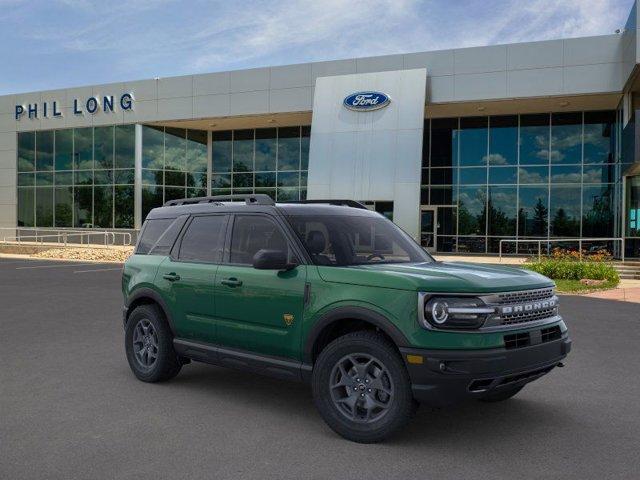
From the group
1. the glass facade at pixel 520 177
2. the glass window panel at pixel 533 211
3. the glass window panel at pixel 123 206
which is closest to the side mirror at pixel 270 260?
the glass facade at pixel 520 177

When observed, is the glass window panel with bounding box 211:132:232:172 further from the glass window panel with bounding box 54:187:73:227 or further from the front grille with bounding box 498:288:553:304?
the front grille with bounding box 498:288:553:304

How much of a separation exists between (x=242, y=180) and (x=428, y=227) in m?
11.4

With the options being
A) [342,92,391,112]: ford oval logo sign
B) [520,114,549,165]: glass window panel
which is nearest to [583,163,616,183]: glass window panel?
[520,114,549,165]: glass window panel

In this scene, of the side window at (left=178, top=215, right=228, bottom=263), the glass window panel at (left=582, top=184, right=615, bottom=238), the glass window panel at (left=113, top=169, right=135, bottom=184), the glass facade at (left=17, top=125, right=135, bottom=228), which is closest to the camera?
the side window at (left=178, top=215, right=228, bottom=263)

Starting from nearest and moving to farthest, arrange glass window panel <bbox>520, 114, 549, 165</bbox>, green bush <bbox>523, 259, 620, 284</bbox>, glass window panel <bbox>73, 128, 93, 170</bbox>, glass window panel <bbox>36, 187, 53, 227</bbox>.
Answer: green bush <bbox>523, 259, 620, 284</bbox>, glass window panel <bbox>520, 114, 549, 165</bbox>, glass window panel <bbox>73, 128, 93, 170</bbox>, glass window panel <bbox>36, 187, 53, 227</bbox>

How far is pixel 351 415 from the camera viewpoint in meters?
4.71

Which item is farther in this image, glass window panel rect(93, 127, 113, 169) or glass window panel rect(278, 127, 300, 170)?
glass window panel rect(93, 127, 113, 169)

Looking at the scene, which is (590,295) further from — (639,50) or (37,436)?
(37,436)

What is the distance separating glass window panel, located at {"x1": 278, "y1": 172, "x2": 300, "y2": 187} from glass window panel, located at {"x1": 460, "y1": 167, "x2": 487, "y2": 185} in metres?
9.07

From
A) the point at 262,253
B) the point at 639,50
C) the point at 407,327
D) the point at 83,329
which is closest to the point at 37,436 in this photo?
the point at 262,253

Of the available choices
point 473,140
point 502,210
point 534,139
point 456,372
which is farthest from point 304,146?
point 456,372

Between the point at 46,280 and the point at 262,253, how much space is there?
48.2 ft

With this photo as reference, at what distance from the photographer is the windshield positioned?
5.32 m

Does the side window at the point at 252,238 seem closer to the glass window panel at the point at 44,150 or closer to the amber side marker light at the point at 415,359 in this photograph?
the amber side marker light at the point at 415,359
